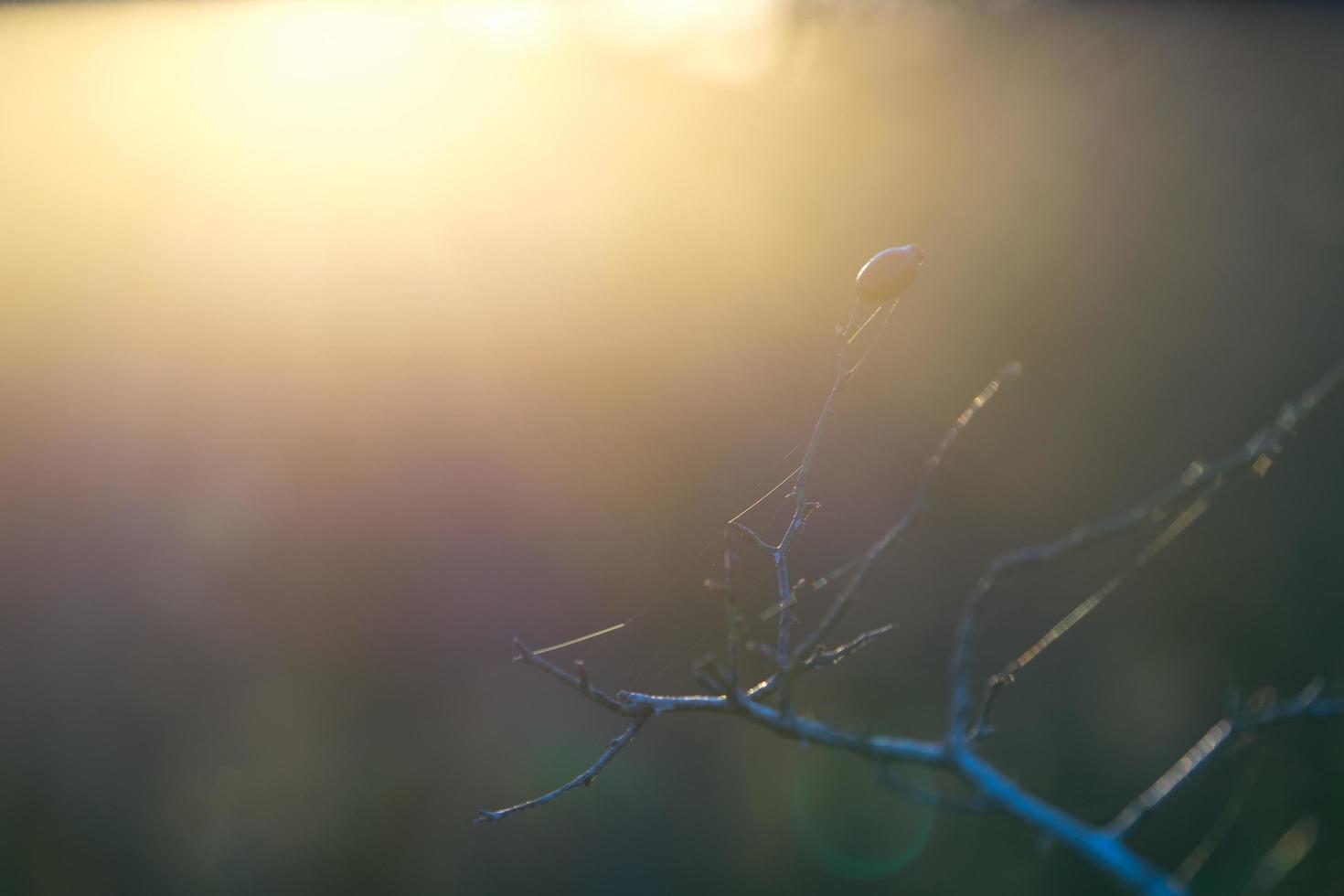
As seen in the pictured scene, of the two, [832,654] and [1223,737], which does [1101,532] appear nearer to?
[1223,737]

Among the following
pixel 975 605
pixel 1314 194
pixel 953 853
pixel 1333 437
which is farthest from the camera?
pixel 1314 194

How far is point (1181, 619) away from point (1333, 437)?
1.67 m

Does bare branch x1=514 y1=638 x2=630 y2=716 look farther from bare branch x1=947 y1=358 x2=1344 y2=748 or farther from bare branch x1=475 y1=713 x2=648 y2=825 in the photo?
bare branch x1=947 y1=358 x2=1344 y2=748

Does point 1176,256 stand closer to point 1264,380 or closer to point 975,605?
point 1264,380

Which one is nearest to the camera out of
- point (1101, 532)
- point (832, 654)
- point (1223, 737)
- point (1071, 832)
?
point (1071, 832)

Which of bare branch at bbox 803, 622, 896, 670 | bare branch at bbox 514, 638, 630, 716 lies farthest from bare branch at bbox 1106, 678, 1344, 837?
bare branch at bbox 514, 638, 630, 716

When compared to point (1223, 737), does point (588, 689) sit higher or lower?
higher

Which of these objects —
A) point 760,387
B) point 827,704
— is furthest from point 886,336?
point 827,704

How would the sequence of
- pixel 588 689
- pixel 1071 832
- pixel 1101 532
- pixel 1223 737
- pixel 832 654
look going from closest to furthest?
1. pixel 1071 832
2. pixel 1101 532
3. pixel 1223 737
4. pixel 588 689
5. pixel 832 654

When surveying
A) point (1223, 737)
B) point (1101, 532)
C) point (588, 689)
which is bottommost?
→ point (1223, 737)

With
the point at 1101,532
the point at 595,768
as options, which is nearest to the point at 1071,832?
the point at 1101,532

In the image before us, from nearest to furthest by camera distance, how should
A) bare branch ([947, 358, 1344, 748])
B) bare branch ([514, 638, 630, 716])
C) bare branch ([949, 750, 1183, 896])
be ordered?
bare branch ([949, 750, 1183, 896]), bare branch ([947, 358, 1344, 748]), bare branch ([514, 638, 630, 716])

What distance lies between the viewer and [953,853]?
5.34 meters

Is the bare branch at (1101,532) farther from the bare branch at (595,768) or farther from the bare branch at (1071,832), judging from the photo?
the bare branch at (595,768)
